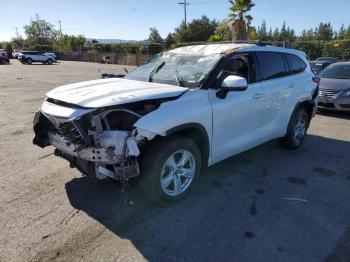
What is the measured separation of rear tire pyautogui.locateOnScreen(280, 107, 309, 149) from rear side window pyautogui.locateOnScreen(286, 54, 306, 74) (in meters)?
0.71

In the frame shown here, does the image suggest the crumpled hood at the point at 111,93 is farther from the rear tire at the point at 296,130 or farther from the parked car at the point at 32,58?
the parked car at the point at 32,58

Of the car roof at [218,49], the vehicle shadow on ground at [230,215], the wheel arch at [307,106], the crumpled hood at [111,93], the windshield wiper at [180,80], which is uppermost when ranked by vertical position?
the car roof at [218,49]

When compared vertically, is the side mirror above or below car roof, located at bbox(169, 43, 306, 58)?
below

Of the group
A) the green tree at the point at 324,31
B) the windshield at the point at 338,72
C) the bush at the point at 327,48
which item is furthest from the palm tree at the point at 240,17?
the green tree at the point at 324,31

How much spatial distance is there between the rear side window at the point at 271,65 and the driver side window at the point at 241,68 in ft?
0.81

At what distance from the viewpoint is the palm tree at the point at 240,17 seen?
31.1m

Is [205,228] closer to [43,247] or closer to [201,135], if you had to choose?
[201,135]

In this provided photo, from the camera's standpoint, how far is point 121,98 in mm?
3562

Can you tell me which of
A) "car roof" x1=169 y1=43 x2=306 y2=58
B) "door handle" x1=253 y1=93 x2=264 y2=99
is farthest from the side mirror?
"door handle" x1=253 y1=93 x2=264 y2=99

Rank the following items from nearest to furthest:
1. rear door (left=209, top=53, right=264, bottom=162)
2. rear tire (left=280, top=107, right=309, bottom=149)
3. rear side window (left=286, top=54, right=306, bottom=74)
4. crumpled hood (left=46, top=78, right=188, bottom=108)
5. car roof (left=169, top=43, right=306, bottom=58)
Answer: crumpled hood (left=46, top=78, right=188, bottom=108) < rear door (left=209, top=53, right=264, bottom=162) < car roof (left=169, top=43, right=306, bottom=58) < rear side window (left=286, top=54, right=306, bottom=74) < rear tire (left=280, top=107, right=309, bottom=149)

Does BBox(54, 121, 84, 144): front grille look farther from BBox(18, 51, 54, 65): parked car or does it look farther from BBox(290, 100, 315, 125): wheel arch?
BBox(18, 51, 54, 65): parked car

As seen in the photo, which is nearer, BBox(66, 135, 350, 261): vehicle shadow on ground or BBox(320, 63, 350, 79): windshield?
BBox(66, 135, 350, 261): vehicle shadow on ground

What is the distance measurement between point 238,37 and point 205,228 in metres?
29.0

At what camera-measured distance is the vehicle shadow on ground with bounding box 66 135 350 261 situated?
321 cm
